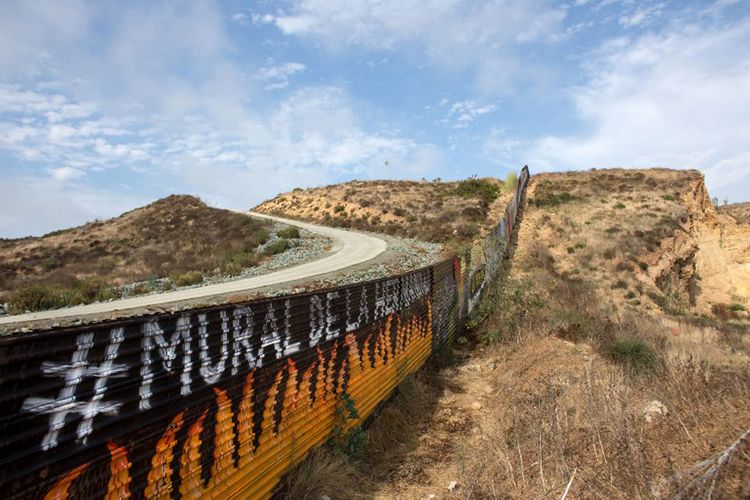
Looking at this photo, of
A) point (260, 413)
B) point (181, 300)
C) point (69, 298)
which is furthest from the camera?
point (69, 298)

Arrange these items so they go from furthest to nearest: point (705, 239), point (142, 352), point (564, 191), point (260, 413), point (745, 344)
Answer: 1. point (564, 191)
2. point (705, 239)
3. point (745, 344)
4. point (260, 413)
5. point (142, 352)

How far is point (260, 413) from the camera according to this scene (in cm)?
447

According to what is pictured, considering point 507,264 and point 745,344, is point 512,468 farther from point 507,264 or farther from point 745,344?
point 507,264

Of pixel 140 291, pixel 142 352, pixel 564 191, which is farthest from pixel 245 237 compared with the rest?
pixel 142 352

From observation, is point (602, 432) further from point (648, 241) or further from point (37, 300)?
point (648, 241)

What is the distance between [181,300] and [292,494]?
14.6m

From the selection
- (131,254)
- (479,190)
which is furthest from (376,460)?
(479,190)

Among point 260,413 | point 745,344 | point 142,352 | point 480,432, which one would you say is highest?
point 142,352

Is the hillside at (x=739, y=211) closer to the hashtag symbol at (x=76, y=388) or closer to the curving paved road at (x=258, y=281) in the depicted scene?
the curving paved road at (x=258, y=281)

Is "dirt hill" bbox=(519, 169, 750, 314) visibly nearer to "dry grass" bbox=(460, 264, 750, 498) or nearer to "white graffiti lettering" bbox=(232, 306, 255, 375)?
"dry grass" bbox=(460, 264, 750, 498)

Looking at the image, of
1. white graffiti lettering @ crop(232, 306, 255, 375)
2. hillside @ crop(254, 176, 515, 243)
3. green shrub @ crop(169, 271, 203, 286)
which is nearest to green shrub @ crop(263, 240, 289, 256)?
green shrub @ crop(169, 271, 203, 286)

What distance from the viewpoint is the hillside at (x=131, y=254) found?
2388cm

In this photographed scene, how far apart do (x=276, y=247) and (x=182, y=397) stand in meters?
29.9

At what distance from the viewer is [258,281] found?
2194 cm
